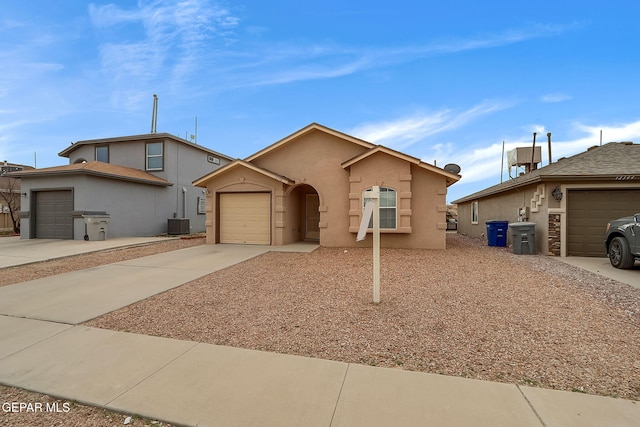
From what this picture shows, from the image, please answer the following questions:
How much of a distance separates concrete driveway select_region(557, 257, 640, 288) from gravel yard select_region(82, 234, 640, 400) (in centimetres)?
61

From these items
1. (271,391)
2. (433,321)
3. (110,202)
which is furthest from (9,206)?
(433,321)

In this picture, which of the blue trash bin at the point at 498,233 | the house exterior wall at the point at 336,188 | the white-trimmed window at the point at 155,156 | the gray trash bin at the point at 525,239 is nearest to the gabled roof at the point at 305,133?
the house exterior wall at the point at 336,188

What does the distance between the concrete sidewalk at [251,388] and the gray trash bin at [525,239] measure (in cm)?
989

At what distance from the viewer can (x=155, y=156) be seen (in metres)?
18.9

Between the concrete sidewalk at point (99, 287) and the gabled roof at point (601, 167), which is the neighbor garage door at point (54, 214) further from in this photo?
the gabled roof at point (601, 167)

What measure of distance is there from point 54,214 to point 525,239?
2256 cm

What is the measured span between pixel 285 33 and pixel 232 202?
27.4ft

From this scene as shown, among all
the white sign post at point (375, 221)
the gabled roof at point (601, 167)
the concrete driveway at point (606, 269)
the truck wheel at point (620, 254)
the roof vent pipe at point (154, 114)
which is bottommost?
the concrete driveway at point (606, 269)

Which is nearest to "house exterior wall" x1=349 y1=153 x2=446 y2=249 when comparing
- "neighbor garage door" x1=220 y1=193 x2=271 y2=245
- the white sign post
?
"neighbor garage door" x1=220 y1=193 x2=271 y2=245

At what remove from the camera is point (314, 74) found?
16.2 m

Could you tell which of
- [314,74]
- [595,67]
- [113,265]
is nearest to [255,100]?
[314,74]

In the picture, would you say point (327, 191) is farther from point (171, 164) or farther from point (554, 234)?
point (171, 164)

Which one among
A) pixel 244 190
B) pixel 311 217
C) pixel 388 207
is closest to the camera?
pixel 388 207

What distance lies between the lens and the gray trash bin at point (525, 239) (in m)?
10.9
